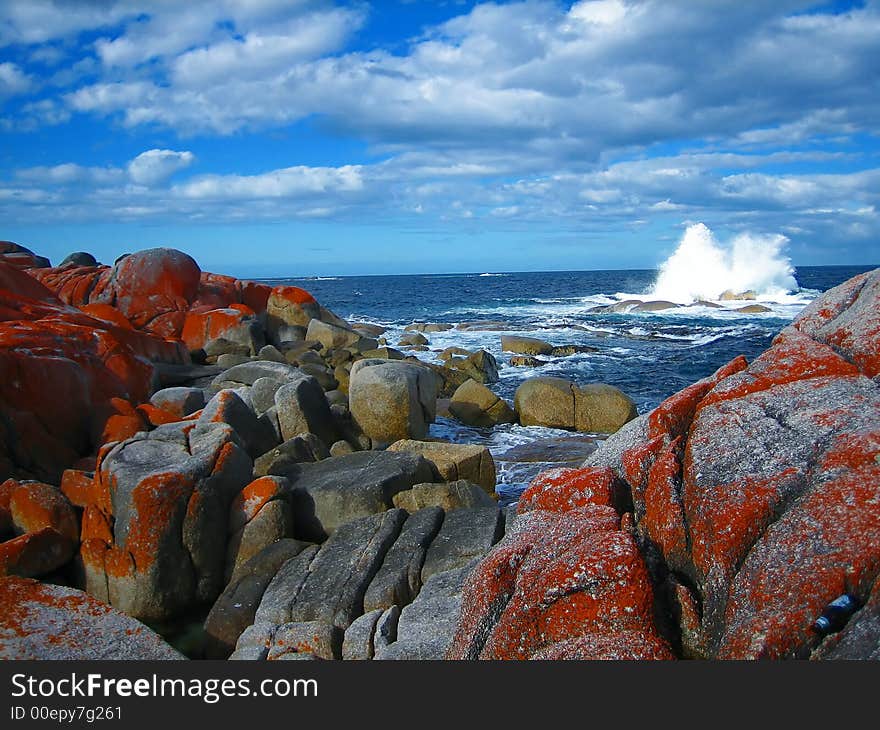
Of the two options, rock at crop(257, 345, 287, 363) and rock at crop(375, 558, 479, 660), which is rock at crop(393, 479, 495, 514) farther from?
rock at crop(257, 345, 287, 363)

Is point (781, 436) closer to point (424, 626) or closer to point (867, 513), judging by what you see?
point (867, 513)

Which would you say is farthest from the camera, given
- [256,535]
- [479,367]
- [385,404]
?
[479,367]

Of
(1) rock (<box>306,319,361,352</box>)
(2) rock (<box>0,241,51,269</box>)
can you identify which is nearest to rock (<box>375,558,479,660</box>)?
Answer: (1) rock (<box>306,319,361,352</box>)

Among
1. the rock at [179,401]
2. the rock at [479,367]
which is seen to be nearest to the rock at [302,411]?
the rock at [179,401]

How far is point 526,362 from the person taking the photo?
1096 inches

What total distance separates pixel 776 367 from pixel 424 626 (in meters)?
3.67

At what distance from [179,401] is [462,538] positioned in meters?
7.51

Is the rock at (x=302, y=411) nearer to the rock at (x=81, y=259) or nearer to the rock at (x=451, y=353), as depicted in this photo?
the rock at (x=451, y=353)

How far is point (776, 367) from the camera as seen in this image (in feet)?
19.7

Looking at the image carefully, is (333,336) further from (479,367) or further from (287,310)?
(479,367)

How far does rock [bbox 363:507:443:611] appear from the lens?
6931 millimetres

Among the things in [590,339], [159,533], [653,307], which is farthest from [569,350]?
[653,307]

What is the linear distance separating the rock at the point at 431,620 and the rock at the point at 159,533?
2.97 meters

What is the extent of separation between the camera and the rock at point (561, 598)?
4125mm
